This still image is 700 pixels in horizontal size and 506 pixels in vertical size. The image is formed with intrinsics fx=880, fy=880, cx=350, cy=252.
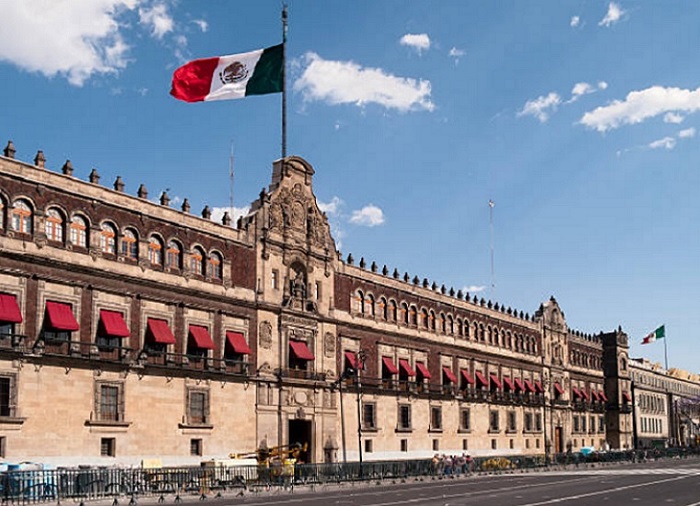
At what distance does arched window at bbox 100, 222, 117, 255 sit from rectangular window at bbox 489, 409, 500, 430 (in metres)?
48.1

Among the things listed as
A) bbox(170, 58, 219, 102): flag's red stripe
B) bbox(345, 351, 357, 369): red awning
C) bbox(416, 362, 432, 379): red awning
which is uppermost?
bbox(170, 58, 219, 102): flag's red stripe

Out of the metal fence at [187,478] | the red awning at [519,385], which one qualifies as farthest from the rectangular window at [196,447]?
the red awning at [519,385]

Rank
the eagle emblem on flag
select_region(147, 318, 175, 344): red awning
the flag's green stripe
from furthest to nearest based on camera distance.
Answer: the flag's green stripe → the eagle emblem on flag → select_region(147, 318, 175, 344): red awning

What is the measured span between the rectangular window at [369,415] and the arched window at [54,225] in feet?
96.7

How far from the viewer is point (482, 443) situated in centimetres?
8256

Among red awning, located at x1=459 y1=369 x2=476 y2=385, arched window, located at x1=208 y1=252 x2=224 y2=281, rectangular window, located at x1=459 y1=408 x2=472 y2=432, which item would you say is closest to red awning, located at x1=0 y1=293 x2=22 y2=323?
arched window, located at x1=208 y1=252 x2=224 y2=281

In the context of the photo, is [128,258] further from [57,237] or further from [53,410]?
[53,410]

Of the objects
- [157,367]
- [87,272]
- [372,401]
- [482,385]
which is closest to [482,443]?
[482,385]

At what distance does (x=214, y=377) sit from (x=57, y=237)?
1345 cm

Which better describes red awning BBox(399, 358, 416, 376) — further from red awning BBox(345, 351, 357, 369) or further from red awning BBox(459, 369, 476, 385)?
red awning BBox(459, 369, 476, 385)

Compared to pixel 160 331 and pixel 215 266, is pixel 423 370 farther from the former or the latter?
pixel 160 331

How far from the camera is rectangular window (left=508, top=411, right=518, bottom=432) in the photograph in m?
88.6

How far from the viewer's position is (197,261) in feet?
175

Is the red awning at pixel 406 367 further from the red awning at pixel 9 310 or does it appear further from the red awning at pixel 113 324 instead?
the red awning at pixel 9 310
